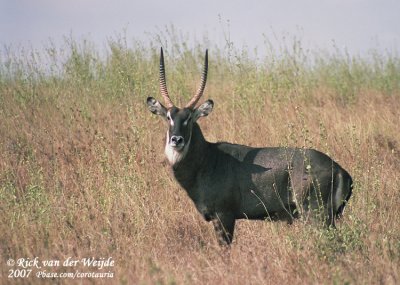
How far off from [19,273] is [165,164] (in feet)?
14.4

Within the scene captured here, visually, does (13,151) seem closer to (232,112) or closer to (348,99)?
(232,112)

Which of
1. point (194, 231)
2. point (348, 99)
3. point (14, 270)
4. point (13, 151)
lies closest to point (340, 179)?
point (194, 231)

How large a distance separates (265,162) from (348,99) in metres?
8.27

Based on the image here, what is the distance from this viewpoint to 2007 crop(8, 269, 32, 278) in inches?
262

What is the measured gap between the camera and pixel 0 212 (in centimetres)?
888

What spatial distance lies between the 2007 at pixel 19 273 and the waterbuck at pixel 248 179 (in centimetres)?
226

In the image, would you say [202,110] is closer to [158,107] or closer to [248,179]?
[158,107]

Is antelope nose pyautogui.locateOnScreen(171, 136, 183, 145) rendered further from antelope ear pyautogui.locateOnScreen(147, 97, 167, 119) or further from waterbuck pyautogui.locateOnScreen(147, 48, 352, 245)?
antelope ear pyautogui.locateOnScreen(147, 97, 167, 119)

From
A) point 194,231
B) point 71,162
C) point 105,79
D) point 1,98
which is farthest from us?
point 105,79

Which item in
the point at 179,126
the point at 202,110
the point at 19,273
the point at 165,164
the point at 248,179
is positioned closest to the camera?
the point at 19,273

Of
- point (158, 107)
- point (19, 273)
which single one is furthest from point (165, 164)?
point (19, 273)

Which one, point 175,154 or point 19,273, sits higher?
point 175,154

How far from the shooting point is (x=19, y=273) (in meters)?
6.73

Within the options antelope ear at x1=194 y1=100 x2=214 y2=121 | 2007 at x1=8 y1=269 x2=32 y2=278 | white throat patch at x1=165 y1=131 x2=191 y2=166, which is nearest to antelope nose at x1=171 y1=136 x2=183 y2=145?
white throat patch at x1=165 y1=131 x2=191 y2=166
